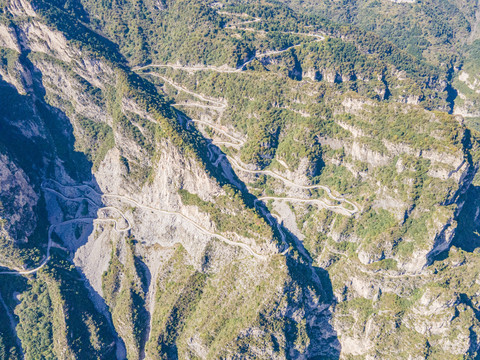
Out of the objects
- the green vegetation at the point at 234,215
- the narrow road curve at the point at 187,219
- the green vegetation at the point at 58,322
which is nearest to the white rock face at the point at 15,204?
the green vegetation at the point at 58,322

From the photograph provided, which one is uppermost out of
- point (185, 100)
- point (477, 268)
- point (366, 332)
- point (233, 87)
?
point (233, 87)

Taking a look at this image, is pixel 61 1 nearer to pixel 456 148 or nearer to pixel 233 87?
pixel 233 87

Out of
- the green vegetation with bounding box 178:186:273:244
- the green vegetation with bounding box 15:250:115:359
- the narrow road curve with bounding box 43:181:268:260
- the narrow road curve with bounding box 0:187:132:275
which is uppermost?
the green vegetation with bounding box 178:186:273:244

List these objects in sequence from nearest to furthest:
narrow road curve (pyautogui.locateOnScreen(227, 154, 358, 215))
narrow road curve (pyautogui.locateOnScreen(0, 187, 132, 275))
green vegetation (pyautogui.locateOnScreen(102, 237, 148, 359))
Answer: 1. narrow road curve (pyautogui.locateOnScreen(0, 187, 132, 275))
2. green vegetation (pyautogui.locateOnScreen(102, 237, 148, 359))
3. narrow road curve (pyautogui.locateOnScreen(227, 154, 358, 215))

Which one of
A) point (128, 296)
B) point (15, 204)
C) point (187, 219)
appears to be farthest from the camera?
point (187, 219)

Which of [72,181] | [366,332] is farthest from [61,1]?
[366,332]

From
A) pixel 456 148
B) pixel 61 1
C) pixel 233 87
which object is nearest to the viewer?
pixel 456 148

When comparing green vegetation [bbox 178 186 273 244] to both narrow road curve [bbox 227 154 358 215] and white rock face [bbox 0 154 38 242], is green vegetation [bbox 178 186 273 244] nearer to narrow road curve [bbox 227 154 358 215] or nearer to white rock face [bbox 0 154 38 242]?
narrow road curve [bbox 227 154 358 215]

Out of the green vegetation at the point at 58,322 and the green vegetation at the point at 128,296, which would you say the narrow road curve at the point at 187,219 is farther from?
the green vegetation at the point at 58,322

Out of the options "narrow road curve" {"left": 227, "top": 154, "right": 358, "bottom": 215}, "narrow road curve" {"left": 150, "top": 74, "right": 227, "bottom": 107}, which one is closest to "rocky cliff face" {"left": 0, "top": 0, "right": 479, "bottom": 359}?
"narrow road curve" {"left": 227, "top": 154, "right": 358, "bottom": 215}

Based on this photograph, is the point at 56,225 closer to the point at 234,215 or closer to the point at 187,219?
the point at 187,219

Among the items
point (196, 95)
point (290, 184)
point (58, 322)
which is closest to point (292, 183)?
point (290, 184)
